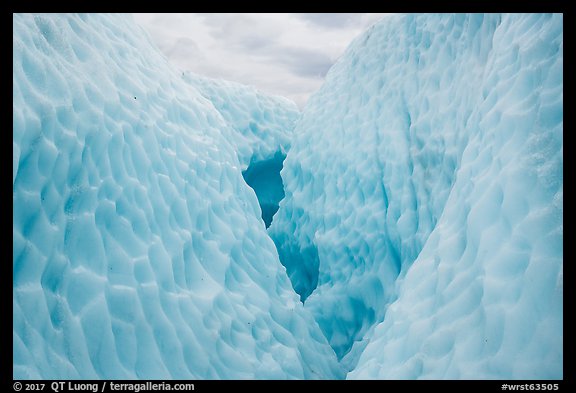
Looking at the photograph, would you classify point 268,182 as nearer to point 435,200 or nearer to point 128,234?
point 435,200

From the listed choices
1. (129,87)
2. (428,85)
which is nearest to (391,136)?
(428,85)

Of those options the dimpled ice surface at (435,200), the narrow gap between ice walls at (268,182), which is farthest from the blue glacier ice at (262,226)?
the narrow gap between ice walls at (268,182)

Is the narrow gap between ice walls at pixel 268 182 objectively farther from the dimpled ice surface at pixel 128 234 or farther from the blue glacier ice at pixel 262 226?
the dimpled ice surface at pixel 128 234

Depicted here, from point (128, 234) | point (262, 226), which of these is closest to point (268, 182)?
point (262, 226)

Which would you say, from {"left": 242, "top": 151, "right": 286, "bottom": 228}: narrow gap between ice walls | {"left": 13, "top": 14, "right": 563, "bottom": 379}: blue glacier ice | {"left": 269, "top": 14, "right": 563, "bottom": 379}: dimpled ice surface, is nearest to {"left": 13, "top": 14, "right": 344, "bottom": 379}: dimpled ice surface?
{"left": 13, "top": 14, "right": 563, "bottom": 379}: blue glacier ice

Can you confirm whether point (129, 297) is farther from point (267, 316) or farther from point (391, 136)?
point (391, 136)
